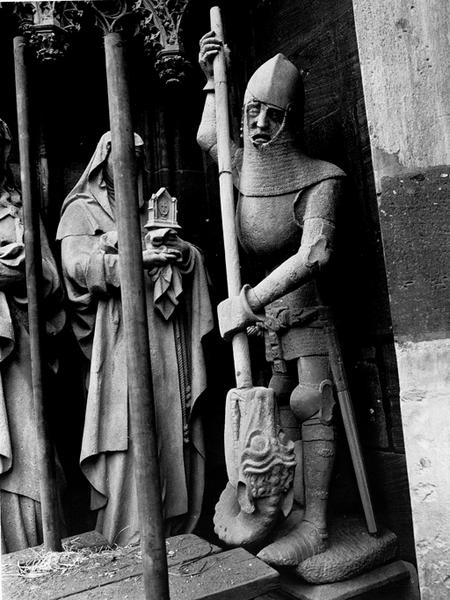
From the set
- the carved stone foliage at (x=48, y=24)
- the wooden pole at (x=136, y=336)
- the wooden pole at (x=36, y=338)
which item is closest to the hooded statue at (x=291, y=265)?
the wooden pole at (x=36, y=338)

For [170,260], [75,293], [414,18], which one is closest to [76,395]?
[75,293]

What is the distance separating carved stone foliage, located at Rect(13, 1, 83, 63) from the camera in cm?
346

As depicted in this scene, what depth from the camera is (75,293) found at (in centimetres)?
318

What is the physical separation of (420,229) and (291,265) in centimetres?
90

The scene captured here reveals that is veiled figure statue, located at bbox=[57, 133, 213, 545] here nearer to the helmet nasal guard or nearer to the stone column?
the helmet nasal guard

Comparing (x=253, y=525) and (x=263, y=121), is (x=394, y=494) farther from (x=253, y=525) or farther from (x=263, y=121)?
(x=263, y=121)

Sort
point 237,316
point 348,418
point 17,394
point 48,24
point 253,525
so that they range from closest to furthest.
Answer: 1. point 253,525
2. point 237,316
3. point 348,418
4. point 17,394
5. point 48,24

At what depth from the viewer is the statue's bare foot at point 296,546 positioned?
8.11ft

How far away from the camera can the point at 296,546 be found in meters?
2.53

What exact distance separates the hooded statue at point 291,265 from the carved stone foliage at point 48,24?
3.45ft

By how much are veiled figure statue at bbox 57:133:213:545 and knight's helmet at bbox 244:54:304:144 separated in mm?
733

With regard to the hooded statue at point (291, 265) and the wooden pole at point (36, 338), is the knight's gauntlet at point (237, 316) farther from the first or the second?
the wooden pole at point (36, 338)

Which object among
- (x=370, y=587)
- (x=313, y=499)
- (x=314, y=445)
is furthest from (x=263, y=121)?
(x=370, y=587)

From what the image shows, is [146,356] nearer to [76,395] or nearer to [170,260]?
[170,260]
